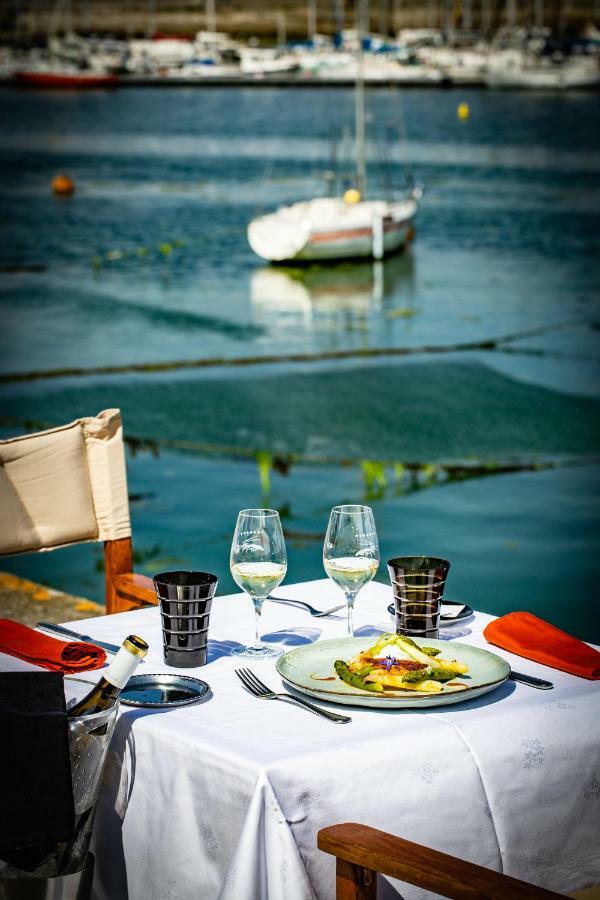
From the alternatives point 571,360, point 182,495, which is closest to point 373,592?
point 182,495

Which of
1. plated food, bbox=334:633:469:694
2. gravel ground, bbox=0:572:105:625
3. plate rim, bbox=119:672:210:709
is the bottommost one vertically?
gravel ground, bbox=0:572:105:625

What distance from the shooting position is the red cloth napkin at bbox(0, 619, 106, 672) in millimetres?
1787

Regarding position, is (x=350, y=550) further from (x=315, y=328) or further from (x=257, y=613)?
(x=315, y=328)

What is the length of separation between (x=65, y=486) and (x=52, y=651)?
96 cm

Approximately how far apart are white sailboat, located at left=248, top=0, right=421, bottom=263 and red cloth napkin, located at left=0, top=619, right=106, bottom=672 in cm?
2091

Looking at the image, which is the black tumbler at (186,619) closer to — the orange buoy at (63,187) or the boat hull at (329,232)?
the boat hull at (329,232)

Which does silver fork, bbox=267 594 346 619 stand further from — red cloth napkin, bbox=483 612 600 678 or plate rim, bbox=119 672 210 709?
plate rim, bbox=119 672 210 709

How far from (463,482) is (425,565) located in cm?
493

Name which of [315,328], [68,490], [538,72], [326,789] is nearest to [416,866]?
[326,789]

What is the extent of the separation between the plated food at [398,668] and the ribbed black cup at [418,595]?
0.13 meters

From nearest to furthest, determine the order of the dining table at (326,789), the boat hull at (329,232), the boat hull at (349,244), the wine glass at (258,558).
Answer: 1. the dining table at (326,789)
2. the wine glass at (258,558)
3. the boat hull at (349,244)
4. the boat hull at (329,232)

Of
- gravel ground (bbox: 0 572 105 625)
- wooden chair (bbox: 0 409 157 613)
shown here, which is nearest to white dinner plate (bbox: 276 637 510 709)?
wooden chair (bbox: 0 409 157 613)

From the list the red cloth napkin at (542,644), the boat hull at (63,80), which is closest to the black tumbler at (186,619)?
the red cloth napkin at (542,644)

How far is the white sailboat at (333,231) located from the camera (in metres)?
22.7
